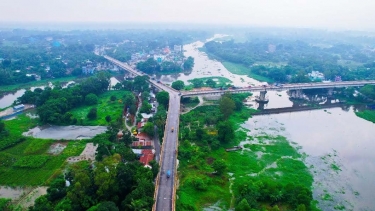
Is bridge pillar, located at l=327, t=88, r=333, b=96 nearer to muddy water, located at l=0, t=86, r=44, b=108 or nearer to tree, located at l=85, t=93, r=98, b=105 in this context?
tree, located at l=85, t=93, r=98, b=105

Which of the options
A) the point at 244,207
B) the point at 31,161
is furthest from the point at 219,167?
the point at 31,161

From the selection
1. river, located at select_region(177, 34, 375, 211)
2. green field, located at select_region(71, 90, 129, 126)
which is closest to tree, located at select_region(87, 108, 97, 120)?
green field, located at select_region(71, 90, 129, 126)

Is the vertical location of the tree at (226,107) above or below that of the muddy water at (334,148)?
above

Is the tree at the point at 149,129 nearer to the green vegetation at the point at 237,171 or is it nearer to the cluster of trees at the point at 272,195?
the green vegetation at the point at 237,171

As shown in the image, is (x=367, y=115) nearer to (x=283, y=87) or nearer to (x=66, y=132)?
(x=283, y=87)

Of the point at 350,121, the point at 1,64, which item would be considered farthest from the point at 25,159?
the point at 1,64

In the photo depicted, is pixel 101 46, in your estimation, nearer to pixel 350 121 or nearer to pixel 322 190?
pixel 350 121

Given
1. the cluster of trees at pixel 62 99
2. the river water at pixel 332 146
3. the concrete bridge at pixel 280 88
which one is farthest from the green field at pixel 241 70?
the cluster of trees at pixel 62 99
